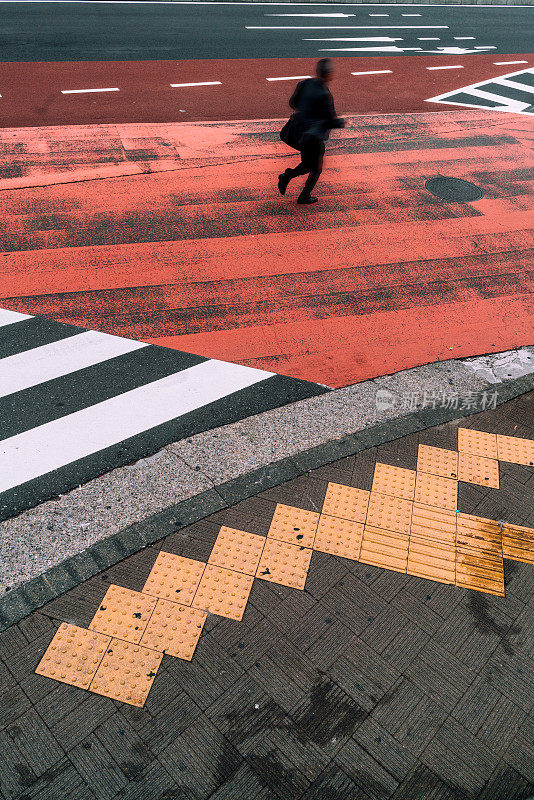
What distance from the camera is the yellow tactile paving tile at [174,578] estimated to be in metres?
4.19

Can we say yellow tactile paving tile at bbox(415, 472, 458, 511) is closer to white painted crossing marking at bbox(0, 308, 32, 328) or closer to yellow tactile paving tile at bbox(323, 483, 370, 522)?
yellow tactile paving tile at bbox(323, 483, 370, 522)

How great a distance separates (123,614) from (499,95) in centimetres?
1562

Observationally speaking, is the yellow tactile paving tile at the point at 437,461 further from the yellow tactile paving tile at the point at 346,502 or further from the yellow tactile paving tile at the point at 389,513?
the yellow tactile paving tile at the point at 346,502

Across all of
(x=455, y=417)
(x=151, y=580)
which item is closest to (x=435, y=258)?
(x=455, y=417)

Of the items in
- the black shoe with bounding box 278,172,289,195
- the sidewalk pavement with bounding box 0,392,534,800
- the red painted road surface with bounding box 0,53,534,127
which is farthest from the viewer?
the red painted road surface with bounding box 0,53,534,127

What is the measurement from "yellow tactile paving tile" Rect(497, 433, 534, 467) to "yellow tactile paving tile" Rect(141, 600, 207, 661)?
311 centimetres

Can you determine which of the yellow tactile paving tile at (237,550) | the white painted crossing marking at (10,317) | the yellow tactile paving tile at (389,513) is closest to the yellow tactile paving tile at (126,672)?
the yellow tactile paving tile at (237,550)

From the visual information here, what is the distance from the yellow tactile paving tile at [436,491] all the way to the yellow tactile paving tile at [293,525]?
966 mm

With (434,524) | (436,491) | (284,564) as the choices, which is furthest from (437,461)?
(284,564)

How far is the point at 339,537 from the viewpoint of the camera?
4.64m

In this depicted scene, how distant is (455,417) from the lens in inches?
229

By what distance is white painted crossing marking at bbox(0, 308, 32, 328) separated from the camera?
666cm

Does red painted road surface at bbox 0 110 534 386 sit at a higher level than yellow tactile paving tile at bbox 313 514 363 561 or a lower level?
higher

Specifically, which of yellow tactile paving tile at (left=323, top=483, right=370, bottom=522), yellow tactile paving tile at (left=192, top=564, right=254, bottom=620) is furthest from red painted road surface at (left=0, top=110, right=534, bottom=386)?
yellow tactile paving tile at (left=192, top=564, right=254, bottom=620)
